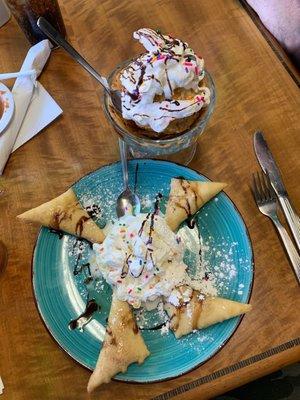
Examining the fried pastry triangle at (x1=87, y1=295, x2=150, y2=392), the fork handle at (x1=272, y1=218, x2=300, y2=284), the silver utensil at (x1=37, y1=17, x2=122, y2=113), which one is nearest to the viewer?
the fried pastry triangle at (x1=87, y1=295, x2=150, y2=392)

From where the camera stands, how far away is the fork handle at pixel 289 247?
1031 millimetres

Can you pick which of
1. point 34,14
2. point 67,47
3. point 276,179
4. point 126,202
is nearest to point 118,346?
point 126,202

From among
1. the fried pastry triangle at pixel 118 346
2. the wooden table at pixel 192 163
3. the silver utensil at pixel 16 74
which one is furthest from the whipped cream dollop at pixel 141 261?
the silver utensil at pixel 16 74

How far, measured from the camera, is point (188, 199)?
1.07 metres

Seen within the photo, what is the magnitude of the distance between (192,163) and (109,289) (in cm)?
40

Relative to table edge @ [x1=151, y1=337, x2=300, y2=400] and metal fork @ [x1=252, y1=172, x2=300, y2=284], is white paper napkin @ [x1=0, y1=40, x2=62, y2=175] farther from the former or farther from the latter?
table edge @ [x1=151, y1=337, x2=300, y2=400]

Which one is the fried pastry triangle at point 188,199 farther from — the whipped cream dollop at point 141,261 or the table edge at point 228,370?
the table edge at point 228,370

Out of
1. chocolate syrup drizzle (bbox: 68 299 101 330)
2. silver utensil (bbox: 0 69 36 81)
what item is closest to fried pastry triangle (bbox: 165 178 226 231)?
chocolate syrup drizzle (bbox: 68 299 101 330)

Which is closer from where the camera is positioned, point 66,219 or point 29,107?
point 66,219

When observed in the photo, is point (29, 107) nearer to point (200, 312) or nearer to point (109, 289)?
point (109, 289)

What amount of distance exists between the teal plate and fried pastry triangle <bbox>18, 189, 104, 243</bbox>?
0.02 metres

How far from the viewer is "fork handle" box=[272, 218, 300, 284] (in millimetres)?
1031

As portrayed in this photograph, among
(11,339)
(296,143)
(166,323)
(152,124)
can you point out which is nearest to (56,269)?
(11,339)

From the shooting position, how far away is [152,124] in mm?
1065
